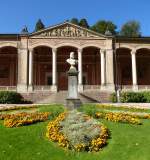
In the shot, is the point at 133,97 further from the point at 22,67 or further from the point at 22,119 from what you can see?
the point at 22,119

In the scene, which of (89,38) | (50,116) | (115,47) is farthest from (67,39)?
(50,116)

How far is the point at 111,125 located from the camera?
1481 centimetres

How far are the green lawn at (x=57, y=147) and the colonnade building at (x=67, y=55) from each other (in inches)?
1058

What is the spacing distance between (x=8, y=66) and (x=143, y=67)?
19301mm

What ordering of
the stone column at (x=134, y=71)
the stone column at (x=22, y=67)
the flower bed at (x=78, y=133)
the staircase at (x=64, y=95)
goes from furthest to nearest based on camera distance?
the stone column at (x=134, y=71)
the stone column at (x=22, y=67)
the staircase at (x=64, y=95)
the flower bed at (x=78, y=133)

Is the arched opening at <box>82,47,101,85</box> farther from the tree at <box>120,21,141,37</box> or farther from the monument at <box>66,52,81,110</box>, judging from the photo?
the tree at <box>120,21,141,37</box>

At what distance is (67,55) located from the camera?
46.8 metres

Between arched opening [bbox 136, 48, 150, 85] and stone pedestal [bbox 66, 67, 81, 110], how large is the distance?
101ft

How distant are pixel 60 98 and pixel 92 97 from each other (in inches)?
186

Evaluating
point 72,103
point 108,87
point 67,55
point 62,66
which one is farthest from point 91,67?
point 72,103

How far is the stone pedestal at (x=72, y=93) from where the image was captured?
1783 cm

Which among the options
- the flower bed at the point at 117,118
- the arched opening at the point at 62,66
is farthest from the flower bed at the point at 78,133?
the arched opening at the point at 62,66

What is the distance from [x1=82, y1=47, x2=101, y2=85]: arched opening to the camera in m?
47.6

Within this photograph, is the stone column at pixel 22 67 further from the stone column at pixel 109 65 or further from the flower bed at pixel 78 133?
the flower bed at pixel 78 133
